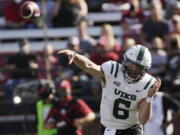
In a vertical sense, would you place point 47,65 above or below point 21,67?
above

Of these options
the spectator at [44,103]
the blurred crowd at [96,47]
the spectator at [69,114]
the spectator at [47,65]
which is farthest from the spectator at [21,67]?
the spectator at [69,114]

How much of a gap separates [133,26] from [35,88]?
2143 mm

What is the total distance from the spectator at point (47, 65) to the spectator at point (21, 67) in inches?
4.8

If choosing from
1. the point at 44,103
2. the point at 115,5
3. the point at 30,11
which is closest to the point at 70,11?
the point at 115,5

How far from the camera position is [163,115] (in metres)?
11.2

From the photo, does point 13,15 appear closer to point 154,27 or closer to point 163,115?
point 154,27

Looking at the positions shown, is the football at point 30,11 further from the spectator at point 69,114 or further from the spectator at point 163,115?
the spectator at point 163,115

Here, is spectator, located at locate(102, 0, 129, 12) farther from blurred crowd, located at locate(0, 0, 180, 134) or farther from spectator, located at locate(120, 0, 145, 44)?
spectator, located at locate(120, 0, 145, 44)

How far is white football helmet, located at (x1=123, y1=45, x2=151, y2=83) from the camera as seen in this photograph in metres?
7.89

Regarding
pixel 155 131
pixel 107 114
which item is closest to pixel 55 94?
pixel 155 131

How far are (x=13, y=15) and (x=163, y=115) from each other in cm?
411

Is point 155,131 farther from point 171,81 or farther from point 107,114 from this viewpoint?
point 107,114

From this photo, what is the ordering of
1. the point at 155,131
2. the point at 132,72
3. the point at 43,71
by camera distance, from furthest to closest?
the point at 43,71 → the point at 155,131 → the point at 132,72

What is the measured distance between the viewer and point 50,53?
12.6 metres
